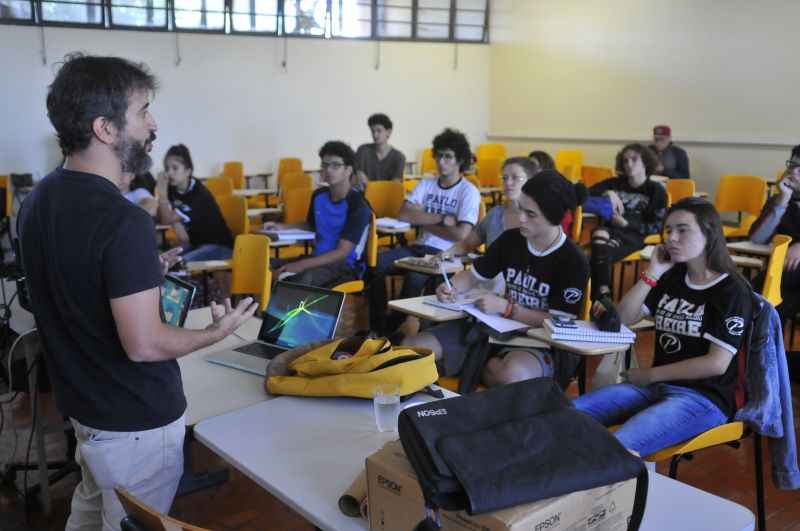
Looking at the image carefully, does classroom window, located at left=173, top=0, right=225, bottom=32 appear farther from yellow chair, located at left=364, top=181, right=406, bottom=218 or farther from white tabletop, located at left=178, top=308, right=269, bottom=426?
white tabletop, located at left=178, top=308, right=269, bottom=426

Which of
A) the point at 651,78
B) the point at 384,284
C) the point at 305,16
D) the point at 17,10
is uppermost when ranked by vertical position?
the point at 305,16

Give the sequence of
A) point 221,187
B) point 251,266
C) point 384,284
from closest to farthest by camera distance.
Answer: point 251,266, point 384,284, point 221,187

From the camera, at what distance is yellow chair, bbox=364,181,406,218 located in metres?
6.51

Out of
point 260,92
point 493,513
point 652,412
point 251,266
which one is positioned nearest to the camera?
point 493,513

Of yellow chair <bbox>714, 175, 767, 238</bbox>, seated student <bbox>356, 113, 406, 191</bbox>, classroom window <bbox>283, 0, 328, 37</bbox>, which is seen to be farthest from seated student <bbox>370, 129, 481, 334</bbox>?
classroom window <bbox>283, 0, 328, 37</bbox>

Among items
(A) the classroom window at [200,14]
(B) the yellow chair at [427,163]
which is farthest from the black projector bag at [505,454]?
(B) the yellow chair at [427,163]

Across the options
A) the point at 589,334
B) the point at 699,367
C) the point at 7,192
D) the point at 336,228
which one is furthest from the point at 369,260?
the point at 7,192

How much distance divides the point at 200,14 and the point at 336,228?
5.06 meters

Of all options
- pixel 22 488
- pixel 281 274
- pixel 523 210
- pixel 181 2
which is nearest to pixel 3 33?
pixel 181 2

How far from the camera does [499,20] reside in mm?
11102

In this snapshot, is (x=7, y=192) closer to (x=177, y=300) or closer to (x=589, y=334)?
(x=177, y=300)

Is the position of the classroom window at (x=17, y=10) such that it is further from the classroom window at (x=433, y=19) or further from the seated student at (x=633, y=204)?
the seated student at (x=633, y=204)

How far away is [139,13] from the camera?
8195 millimetres

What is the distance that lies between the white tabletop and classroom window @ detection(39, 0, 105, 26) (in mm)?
6648
